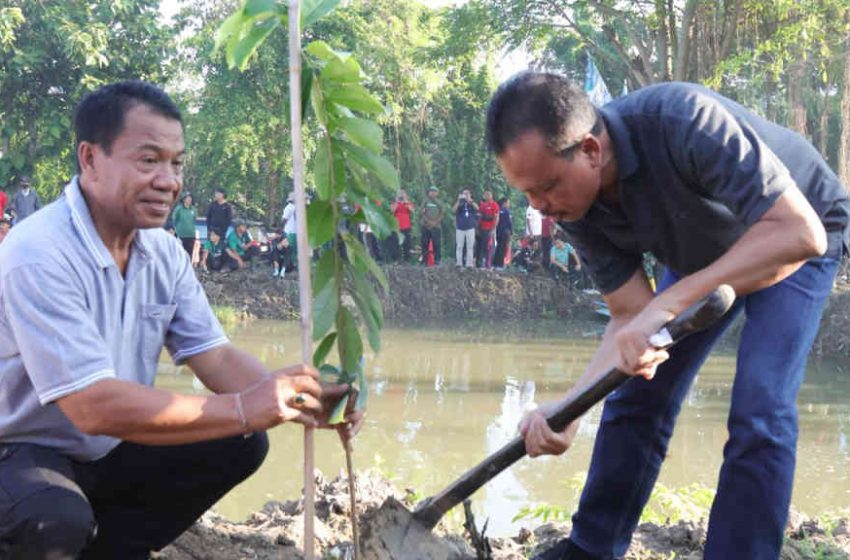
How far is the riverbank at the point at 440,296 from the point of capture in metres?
15.7

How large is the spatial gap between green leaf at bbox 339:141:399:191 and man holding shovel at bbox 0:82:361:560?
0.47 meters

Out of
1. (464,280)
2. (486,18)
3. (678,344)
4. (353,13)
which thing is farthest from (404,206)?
(678,344)

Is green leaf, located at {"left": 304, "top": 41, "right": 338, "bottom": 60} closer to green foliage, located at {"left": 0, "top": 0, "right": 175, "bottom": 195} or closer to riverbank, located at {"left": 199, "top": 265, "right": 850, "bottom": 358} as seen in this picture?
riverbank, located at {"left": 199, "top": 265, "right": 850, "bottom": 358}

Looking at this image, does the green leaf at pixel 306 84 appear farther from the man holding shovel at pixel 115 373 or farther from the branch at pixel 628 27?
the branch at pixel 628 27

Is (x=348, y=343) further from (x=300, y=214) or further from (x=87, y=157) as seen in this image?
(x=87, y=157)

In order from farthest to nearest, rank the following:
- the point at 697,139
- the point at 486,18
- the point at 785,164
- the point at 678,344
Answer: the point at 486,18, the point at 678,344, the point at 785,164, the point at 697,139

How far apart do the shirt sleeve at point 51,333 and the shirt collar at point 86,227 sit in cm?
13

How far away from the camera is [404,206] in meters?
16.5

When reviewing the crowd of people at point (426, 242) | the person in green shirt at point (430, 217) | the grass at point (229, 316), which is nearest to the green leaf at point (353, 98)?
the grass at point (229, 316)

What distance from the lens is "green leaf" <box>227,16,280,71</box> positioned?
2.55 m

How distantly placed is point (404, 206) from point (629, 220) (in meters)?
13.9

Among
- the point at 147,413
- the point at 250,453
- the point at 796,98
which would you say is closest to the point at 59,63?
the point at 796,98

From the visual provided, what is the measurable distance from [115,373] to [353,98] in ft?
3.13

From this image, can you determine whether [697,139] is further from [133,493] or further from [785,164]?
[133,493]
